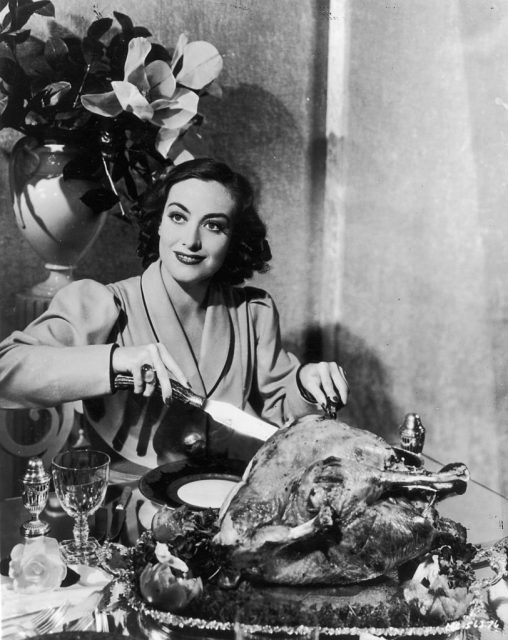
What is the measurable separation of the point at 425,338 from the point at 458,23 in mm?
507

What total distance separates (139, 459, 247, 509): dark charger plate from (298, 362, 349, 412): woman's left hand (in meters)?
0.15

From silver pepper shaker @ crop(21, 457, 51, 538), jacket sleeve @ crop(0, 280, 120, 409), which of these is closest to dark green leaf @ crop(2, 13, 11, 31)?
jacket sleeve @ crop(0, 280, 120, 409)

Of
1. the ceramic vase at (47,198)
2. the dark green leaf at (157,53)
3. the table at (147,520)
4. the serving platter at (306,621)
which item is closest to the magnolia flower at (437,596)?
the serving platter at (306,621)

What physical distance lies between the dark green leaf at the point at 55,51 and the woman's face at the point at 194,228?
22cm

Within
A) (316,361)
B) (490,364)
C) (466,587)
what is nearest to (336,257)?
(316,361)

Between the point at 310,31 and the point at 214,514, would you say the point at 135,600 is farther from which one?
the point at 310,31

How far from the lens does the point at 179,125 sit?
966 millimetres

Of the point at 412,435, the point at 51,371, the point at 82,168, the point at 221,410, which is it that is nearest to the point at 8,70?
the point at 82,168

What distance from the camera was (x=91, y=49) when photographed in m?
0.93

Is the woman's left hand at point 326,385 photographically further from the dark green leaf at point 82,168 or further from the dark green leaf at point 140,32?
the dark green leaf at point 140,32

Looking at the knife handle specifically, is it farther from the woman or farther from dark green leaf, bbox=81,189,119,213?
dark green leaf, bbox=81,189,119,213

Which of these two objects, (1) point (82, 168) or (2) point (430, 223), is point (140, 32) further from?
(2) point (430, 223)

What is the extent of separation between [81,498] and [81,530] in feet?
0.17

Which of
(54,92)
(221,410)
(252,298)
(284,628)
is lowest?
(284,628)
